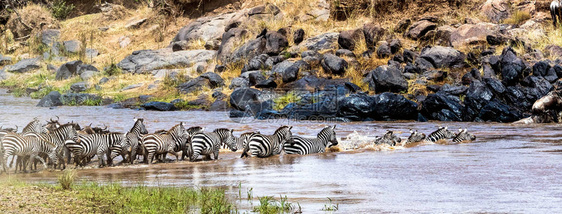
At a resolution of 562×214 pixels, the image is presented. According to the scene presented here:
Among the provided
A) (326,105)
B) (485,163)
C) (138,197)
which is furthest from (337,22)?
(138,197)

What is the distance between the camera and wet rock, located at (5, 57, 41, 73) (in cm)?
4069

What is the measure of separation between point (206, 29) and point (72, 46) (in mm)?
8901

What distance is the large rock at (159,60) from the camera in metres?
35.0

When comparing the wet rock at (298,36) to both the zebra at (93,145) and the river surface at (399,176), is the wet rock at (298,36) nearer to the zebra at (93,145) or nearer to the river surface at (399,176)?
the river surface at (399,176)

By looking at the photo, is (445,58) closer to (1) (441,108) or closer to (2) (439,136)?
(1) (441,108)

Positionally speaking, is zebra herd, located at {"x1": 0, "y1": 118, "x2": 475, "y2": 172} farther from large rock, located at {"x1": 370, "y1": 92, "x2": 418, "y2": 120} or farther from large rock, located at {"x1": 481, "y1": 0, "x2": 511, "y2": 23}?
large rock, located at {"x1": 481, "y1": 0, "x2": 511, "y2": 23}

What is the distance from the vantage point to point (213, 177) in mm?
10898

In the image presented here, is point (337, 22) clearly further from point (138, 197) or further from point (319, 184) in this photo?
point (138, 197)

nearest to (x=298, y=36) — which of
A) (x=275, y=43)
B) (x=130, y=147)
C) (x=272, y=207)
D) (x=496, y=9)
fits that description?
(x=275, y=43)

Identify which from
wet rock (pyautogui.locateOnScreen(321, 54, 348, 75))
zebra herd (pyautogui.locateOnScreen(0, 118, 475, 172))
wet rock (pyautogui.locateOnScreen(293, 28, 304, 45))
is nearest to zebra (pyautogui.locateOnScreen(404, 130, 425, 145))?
zebra herd (pyautogui.locateOnScreen(0, 118, 475, 172))

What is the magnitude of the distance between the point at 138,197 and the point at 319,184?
9.18 feet

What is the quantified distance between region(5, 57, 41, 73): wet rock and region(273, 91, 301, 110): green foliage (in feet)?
66.0

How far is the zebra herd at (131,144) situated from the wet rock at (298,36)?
16647mm

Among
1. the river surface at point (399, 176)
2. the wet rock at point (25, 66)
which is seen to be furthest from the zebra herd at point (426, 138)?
the wet rock at point (25, 66)
